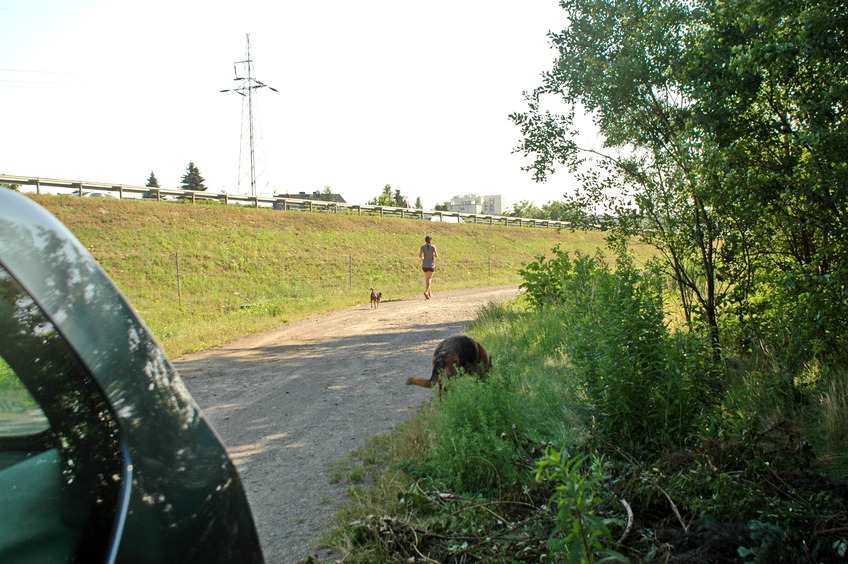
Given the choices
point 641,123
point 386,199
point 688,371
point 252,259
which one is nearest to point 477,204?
point 386,199

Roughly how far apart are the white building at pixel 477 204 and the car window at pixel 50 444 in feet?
519

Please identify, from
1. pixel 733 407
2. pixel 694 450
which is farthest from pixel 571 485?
pixel 733 407

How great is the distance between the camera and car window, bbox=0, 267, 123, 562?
114cm

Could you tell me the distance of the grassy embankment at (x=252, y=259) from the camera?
1950 centimetres

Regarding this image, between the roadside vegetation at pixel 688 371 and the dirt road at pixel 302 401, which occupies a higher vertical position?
the roadside vegetation at pixel 688 371

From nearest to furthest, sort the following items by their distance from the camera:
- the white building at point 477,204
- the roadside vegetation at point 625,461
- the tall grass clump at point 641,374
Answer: the roadside vegetation at point 625,461 < the tall grass clump at point 641,374 < the white building at point 477,204

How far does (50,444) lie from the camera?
1223 millimetres

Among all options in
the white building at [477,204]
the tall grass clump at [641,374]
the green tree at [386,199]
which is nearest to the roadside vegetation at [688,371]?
the tall grass clump at [641,374]

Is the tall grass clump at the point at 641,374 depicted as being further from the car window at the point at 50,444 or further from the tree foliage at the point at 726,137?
the car window at the point at 50,444

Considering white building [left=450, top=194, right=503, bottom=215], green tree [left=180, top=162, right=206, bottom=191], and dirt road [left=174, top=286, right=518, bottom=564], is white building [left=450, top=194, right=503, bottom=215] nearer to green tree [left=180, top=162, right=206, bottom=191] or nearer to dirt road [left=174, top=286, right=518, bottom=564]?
green tree [left=180, top=162, right=206, bottom=191]

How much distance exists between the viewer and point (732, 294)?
611 cm

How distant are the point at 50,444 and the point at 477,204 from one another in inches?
6398

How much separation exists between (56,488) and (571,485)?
4.53ft

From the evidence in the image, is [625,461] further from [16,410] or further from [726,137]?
[16,410]
